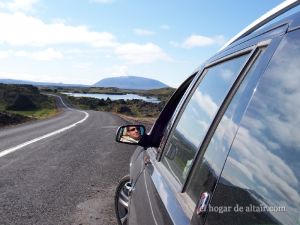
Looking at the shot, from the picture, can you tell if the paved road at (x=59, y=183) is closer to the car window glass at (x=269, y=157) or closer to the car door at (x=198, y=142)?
the car door at (x=198, y=142)

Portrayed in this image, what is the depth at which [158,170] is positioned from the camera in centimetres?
348

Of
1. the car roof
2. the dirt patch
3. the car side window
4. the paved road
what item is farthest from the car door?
the paved road

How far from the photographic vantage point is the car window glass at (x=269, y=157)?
4.95 feet

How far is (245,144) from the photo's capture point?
1842 millimetres

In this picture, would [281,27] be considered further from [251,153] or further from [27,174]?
[27,174]

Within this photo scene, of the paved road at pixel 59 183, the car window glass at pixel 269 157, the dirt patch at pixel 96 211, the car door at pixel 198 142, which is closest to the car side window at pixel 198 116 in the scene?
the car door at pixel 198 142

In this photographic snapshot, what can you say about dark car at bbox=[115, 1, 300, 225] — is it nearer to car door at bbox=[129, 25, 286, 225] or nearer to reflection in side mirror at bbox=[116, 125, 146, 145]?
car door at bbox=[129, 25, 286, 225]

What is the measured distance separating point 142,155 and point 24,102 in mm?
74492

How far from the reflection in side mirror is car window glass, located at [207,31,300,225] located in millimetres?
2688

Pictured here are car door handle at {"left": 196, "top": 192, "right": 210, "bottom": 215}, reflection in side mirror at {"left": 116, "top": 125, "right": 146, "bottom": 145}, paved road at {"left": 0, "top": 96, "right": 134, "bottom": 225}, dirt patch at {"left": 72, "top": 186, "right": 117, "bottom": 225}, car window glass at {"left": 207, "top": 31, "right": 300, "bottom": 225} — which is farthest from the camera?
paved road at {"left": 0, "top": 96, "right": 134, "bottom": 225}

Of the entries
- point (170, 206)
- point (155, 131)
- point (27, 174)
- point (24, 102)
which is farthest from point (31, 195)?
point (24, 102)

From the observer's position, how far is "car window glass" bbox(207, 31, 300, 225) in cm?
151

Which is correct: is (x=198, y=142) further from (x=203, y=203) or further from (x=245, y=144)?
(x=245, y=144)

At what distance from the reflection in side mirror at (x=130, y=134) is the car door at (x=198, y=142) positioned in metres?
0.76
